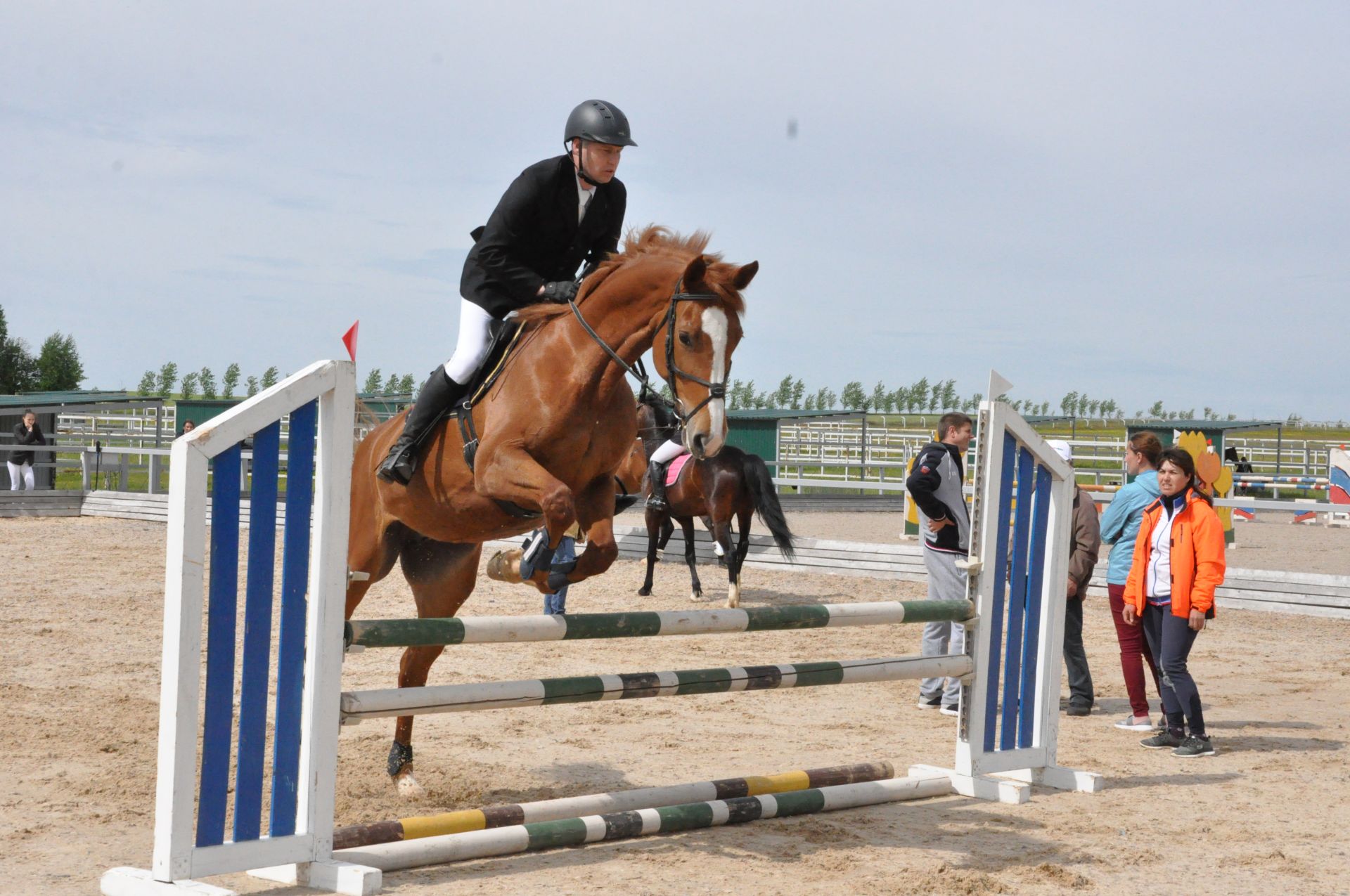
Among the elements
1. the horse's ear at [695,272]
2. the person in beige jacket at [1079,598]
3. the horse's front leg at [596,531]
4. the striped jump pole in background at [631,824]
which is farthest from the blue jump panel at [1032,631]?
the horse's ear at [695,272]

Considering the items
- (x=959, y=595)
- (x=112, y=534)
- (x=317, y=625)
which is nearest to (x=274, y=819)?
(x=317, y=625)

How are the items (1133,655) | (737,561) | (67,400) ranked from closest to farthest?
(1133,655) → (737,561) → (67,400)

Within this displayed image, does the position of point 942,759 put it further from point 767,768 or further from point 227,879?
point 227,879

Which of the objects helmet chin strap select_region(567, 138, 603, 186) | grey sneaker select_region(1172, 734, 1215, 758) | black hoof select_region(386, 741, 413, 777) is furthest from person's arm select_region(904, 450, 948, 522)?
black hoof select_region(386, 741, 413, 777)

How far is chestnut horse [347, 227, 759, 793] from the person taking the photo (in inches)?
154

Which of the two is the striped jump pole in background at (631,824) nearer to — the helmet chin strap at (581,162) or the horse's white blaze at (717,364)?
the horse's white blaze at (717,364)

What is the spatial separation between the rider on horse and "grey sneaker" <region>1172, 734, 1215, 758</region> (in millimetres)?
3546

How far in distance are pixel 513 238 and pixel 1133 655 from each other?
3.88 metres

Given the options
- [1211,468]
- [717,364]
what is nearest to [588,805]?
[717,364]

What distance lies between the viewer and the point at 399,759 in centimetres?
478

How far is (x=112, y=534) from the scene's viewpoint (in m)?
15.4

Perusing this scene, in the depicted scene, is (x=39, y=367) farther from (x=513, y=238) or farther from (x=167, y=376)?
(x=513, y=238)

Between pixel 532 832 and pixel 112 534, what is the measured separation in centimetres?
1325

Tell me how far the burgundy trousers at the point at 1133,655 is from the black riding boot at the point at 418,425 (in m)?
3.61
